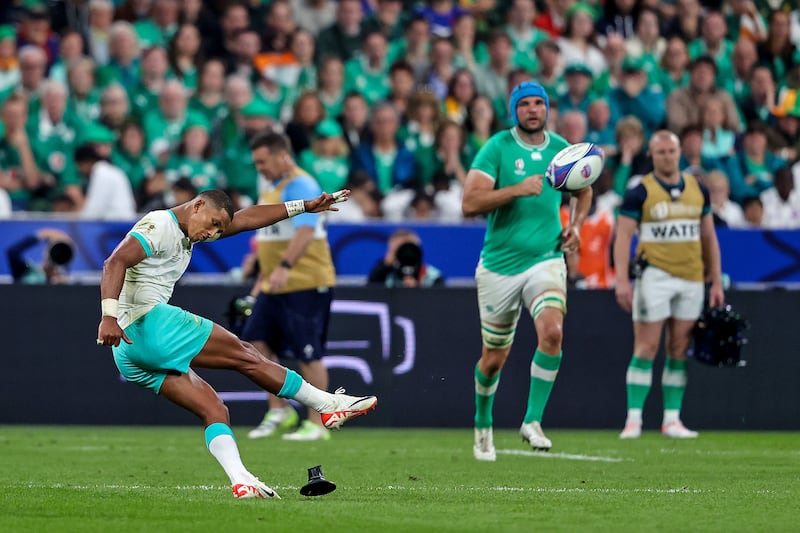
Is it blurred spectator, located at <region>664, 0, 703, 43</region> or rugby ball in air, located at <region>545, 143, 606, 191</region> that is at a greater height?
blurred spectator, located at <region>664, 0, 703, 43</region>

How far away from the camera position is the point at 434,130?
18.6 m

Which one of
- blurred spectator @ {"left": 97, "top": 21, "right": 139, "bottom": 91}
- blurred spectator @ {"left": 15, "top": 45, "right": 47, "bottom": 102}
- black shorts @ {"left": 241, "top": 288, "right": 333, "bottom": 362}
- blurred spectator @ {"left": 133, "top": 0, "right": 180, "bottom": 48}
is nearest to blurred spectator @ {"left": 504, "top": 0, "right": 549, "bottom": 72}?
blurred spectator @ {"left": 133, "top": 0, "right": 180, "bottom": 48}

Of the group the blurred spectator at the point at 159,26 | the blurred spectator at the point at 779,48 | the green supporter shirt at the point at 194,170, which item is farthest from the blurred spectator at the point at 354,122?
the blurred spectator at the point at 779,48

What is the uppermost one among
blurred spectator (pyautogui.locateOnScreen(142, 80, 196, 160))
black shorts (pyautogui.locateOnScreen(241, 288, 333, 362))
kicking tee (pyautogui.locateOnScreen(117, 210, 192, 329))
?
blurred spectator (pyautogui.locateOnScreen(142, 80, 196, 160))

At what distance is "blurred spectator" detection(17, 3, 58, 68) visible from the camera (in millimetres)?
19156

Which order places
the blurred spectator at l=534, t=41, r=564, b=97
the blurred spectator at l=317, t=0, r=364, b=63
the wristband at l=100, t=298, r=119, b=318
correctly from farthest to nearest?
the blurred spectator at l=317, t=0, r=364, b=63, the blurred spectator at l=534, t=41, r=564, b=97, the wristband at l=100, t=298, r=119, b=318

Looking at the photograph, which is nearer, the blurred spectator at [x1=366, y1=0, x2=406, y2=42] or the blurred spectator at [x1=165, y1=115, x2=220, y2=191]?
the blurred spectator at [x1=165, y1=115, x2=220, y2=191]

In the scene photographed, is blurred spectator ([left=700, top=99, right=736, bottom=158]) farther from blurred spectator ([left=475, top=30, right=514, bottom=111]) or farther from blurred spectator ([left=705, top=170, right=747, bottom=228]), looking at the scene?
blurred spectator ([left=475, top=30, right=514, bottom=111])

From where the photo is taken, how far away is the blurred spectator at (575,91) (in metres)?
19.9

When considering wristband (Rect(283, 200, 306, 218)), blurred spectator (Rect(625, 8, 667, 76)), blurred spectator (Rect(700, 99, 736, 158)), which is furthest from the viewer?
blurred spectator (Rect(625, 8, 667, 76))

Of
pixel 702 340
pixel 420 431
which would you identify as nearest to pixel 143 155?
pixel 420 431

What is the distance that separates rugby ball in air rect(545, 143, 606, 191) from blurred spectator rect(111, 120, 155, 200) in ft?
25.0

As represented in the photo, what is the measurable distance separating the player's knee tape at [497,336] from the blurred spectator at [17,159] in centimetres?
761

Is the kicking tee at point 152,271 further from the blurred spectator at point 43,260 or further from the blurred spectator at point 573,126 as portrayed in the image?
the blurred spectator at point 573,126
